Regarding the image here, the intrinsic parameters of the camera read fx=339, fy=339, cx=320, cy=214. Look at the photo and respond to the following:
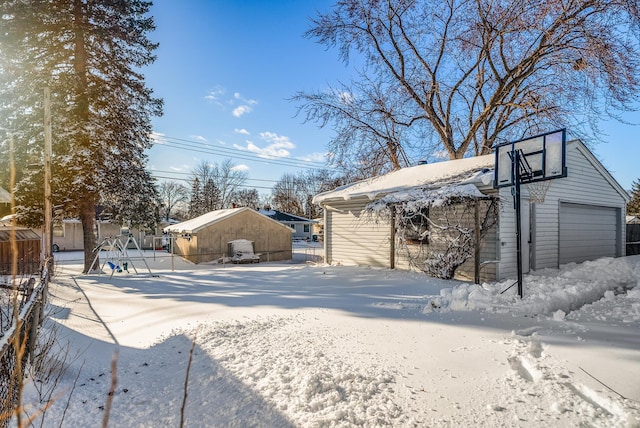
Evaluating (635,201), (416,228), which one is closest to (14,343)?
(416,228)

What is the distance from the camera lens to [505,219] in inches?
341

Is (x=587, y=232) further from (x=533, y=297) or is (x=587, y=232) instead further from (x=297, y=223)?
(x=297, y=223)

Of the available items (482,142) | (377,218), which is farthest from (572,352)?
(482,142)

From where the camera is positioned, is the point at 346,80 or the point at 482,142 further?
the point at 482,142

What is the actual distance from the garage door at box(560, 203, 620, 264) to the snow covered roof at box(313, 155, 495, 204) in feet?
9.69

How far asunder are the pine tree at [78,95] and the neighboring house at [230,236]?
6.42 m

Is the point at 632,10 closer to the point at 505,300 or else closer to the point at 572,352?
the point at 505,300

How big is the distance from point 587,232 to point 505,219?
4.97 m

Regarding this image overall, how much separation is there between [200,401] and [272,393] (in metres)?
0.58

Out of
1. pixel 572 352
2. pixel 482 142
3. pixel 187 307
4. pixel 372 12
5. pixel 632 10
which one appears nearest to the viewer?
pixel 572 352

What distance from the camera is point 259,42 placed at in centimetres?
1194

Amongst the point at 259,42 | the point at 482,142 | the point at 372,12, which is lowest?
the point at 482,142

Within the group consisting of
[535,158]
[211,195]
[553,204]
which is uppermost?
[211,195]

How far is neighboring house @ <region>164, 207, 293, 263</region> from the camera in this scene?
1867 cm
